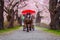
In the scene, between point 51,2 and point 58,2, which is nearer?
point 58,2

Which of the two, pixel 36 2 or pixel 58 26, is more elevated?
pixel 36 2

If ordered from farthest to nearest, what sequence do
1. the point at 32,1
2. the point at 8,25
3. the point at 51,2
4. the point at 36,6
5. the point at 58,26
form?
the point at 36,6 → the point at 32,1 → the point at 8,25 → the point at 51,2 → the point at 58,26

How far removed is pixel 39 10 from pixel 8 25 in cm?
2456

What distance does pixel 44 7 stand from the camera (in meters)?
53.2

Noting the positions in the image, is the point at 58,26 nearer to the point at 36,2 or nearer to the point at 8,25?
the point at 8,25

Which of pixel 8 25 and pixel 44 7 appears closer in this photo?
pixel 8 25

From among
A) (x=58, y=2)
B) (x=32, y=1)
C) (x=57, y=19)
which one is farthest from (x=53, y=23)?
(x=32, y=1)

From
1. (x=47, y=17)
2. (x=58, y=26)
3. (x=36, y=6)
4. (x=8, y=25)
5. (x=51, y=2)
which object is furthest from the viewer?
(x=47, y=17)

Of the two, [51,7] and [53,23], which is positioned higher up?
[51,7]

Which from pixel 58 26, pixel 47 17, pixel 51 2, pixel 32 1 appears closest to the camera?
pixel 58 26

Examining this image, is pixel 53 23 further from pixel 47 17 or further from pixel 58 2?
pixel 47 17

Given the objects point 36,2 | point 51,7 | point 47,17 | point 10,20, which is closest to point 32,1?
point 36,2

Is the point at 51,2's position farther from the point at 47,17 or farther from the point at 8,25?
the point at 47,17

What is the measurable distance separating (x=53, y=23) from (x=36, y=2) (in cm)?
2538
